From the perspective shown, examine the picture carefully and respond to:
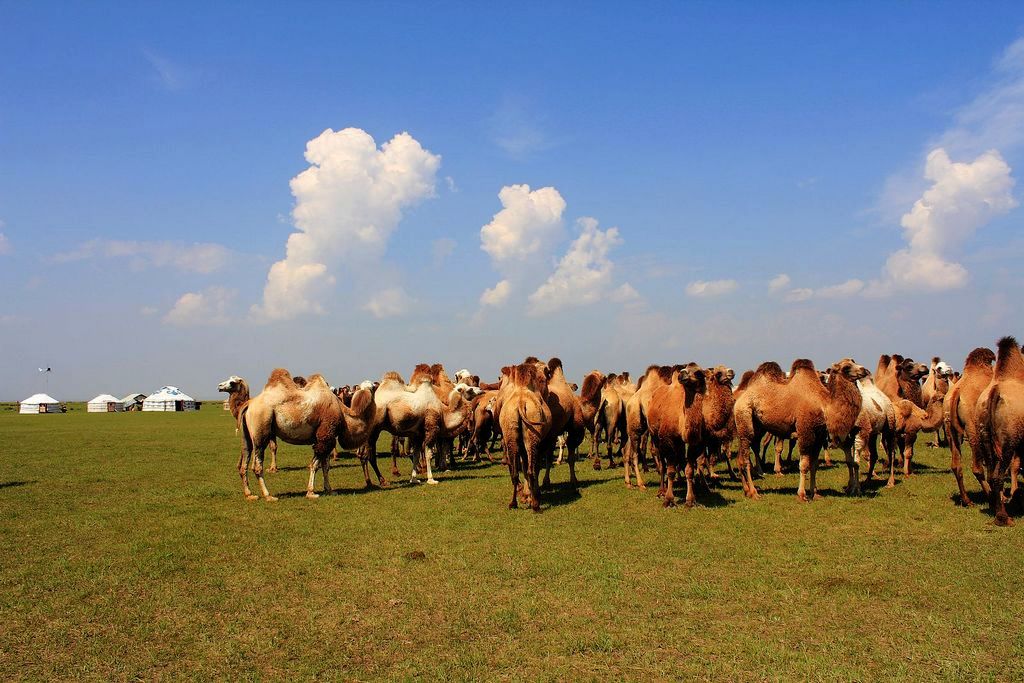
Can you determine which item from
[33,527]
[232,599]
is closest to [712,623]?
[232,599]

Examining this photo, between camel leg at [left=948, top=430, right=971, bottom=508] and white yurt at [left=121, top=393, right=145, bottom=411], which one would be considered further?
white yurt at [left=121, top=393, right=145, bottom=411]

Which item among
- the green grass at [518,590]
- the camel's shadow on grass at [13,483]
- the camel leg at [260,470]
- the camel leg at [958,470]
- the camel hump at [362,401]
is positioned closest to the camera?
the green grass at [518,590]

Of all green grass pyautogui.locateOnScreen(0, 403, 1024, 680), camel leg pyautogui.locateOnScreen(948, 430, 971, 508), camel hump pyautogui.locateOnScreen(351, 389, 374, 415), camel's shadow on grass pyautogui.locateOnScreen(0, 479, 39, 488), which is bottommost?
green grass pyautogui.locateOnScreen(0, 403, 1024, 680)

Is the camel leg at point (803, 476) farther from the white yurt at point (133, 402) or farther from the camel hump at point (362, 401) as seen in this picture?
the white yurt at point (133, 402)

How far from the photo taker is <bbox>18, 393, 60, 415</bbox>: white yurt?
8540 centimetres

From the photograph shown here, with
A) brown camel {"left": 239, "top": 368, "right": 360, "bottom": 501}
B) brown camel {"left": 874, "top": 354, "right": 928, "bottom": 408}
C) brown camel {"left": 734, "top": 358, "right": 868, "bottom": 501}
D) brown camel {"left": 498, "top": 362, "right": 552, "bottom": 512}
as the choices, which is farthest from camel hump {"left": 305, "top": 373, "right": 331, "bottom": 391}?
brown camel {"left": 874, "top": 354, "right": 928, "bottom": 408}

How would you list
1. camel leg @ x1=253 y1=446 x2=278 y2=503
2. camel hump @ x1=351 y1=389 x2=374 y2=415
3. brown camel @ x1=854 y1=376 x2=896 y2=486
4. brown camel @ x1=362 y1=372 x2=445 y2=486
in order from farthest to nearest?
brown camel @ x1=362 y1=372 x2=445 y2=486, camel hump @ x1=351 y1=389 x2=374 y2=415, camel leg @ x1=253 y1=446 x2=278 y2=503, brown camel @ x1=854 y1=376 x2=896 y2=486

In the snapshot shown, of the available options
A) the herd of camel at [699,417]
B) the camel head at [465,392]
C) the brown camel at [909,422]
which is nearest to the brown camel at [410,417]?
the herd of camel at [699,417]

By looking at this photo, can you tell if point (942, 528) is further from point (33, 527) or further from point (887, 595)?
point (33, 527)

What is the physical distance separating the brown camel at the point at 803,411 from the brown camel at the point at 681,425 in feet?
6.04

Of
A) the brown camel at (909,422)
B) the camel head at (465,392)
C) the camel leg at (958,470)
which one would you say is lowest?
the camel leg at (958,470)

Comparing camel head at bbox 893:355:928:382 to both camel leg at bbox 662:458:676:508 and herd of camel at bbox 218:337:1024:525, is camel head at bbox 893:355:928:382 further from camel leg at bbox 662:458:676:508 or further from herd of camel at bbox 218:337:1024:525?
camel leg at bbox 662:458:676:508

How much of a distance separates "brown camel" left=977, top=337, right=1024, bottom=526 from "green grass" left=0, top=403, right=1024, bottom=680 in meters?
0.65

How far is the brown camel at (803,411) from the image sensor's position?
1287 cm
